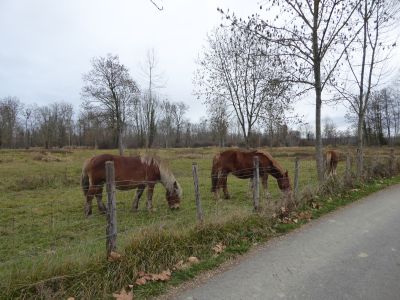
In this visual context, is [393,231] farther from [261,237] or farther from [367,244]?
[261,237]

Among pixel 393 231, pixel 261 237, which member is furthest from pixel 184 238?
pixel 393 231

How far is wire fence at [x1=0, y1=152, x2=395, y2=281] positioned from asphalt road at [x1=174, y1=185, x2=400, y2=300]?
1.43 meters

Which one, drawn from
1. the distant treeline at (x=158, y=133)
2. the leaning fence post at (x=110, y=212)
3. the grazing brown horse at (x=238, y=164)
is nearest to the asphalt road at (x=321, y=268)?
the leaning fence post at (x=110, y=212)

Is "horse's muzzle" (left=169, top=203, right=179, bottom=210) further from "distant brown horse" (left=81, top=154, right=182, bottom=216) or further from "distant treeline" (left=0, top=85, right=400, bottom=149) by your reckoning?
"distant treeline" (left=0, top=85, right=400, bottom=149)

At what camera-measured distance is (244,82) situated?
18.8 m

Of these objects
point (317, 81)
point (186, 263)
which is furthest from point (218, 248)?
point (317, 81)

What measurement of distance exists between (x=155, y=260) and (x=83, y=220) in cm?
498

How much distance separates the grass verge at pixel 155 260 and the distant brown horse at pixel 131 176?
3987 mm

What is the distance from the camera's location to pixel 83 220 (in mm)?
9742

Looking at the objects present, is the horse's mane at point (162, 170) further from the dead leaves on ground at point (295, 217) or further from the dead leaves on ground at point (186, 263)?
the dead leaves on ground at point (186, 263)

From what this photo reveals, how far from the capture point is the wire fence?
568 centimetres

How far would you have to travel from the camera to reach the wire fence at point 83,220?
568 centimetres

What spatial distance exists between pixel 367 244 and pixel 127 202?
8.19 meters

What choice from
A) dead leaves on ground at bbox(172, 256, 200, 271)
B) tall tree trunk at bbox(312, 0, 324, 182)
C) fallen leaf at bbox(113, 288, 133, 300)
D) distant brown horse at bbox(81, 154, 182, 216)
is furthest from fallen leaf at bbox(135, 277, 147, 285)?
tall tree trunk at bbox(312, 0, 324, 182)
